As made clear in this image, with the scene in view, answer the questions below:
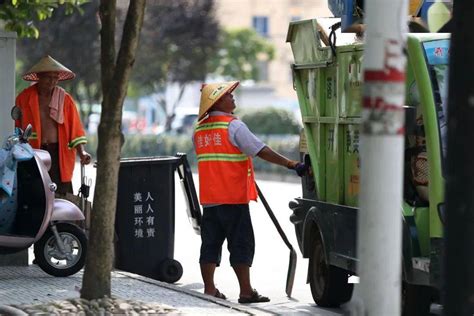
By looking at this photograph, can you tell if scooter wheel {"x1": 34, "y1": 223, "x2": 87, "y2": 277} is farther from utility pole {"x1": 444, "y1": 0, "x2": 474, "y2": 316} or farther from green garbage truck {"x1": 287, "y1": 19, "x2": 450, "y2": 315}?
utility pole {"x1": 444, "y1": 0, "x2": 474, "y2": 316}

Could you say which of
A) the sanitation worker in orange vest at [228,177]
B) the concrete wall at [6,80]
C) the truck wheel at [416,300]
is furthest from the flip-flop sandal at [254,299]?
the concrete wall at [6,80]

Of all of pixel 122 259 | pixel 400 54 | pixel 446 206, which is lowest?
pixel 122 259

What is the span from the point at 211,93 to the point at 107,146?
2.58m

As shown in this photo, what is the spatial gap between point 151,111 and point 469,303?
84.0m

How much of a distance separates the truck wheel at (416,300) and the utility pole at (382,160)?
111 inches

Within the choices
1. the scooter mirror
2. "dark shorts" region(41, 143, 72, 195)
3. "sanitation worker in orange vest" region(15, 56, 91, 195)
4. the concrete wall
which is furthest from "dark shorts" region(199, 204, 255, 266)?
the concrete wall

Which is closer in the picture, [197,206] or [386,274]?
[386,274]

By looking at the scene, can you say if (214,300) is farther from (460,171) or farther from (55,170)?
(460,171)

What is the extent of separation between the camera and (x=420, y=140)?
934 cm

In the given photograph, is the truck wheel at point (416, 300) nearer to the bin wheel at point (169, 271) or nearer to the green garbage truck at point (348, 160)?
the green garbage truck at point (348, 160)

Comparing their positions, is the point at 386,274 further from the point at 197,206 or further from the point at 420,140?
the point at 197,206

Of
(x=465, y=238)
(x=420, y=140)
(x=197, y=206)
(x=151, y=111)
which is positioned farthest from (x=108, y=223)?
(x=151, y=111)

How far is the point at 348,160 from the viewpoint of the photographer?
10.4m

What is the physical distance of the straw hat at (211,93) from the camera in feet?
36.3
